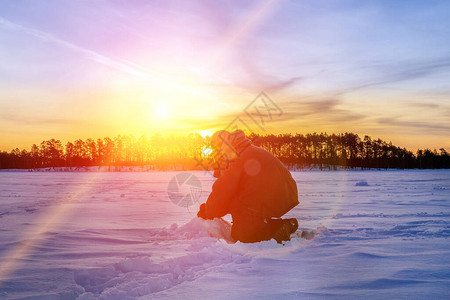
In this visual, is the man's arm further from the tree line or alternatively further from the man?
the tree line

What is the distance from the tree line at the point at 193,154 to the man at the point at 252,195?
295ft

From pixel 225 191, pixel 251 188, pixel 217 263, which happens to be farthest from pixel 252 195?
pixel 217 263

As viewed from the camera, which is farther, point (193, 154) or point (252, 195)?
point (193, 154)

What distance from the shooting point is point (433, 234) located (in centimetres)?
448

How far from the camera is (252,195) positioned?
13.3 ft

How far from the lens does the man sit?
4.04m

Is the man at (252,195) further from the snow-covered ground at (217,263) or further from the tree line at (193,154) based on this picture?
the tree line at (193,154)

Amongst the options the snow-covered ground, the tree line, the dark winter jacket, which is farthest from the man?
the tree line

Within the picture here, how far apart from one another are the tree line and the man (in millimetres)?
89961

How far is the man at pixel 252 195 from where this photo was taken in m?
4.04

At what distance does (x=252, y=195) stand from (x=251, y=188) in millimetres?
87

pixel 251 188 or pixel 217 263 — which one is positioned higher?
pixel 251 188

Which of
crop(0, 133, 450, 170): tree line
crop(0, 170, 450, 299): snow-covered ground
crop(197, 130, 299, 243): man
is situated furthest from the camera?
crop(0, 133, 450, 170): tree line

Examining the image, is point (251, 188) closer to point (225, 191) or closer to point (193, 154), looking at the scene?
point (225, 191)
